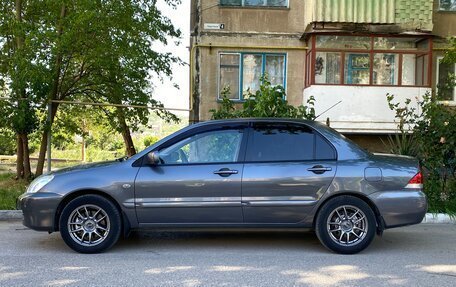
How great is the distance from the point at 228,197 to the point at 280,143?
94 centimetres

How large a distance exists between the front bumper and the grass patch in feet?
10.1

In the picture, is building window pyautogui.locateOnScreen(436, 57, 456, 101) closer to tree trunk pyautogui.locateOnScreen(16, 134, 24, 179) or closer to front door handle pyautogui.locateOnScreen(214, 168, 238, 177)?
front door handle pyautogui.locateOnScreen(214, 168, 238, 177)

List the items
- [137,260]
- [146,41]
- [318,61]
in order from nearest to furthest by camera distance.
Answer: [137,260] → [146,41] → [318,61]

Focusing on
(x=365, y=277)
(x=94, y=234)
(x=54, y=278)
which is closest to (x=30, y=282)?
(x=54, y=278)

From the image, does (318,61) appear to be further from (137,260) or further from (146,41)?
(137,260)

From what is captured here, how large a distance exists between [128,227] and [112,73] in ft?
25.0

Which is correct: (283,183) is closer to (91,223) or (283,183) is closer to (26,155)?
(91,223)

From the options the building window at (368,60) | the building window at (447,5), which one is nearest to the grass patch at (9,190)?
the building window at (368,60)

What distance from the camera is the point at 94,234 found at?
585 cm

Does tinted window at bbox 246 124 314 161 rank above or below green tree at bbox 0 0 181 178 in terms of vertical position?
below

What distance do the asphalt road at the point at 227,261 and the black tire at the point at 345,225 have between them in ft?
0.48

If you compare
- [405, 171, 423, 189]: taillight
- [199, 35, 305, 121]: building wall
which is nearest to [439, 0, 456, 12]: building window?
[199, 35, 305, 121]: building wall

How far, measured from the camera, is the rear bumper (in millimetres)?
5816

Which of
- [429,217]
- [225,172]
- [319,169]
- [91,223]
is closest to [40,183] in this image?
[91,223]
